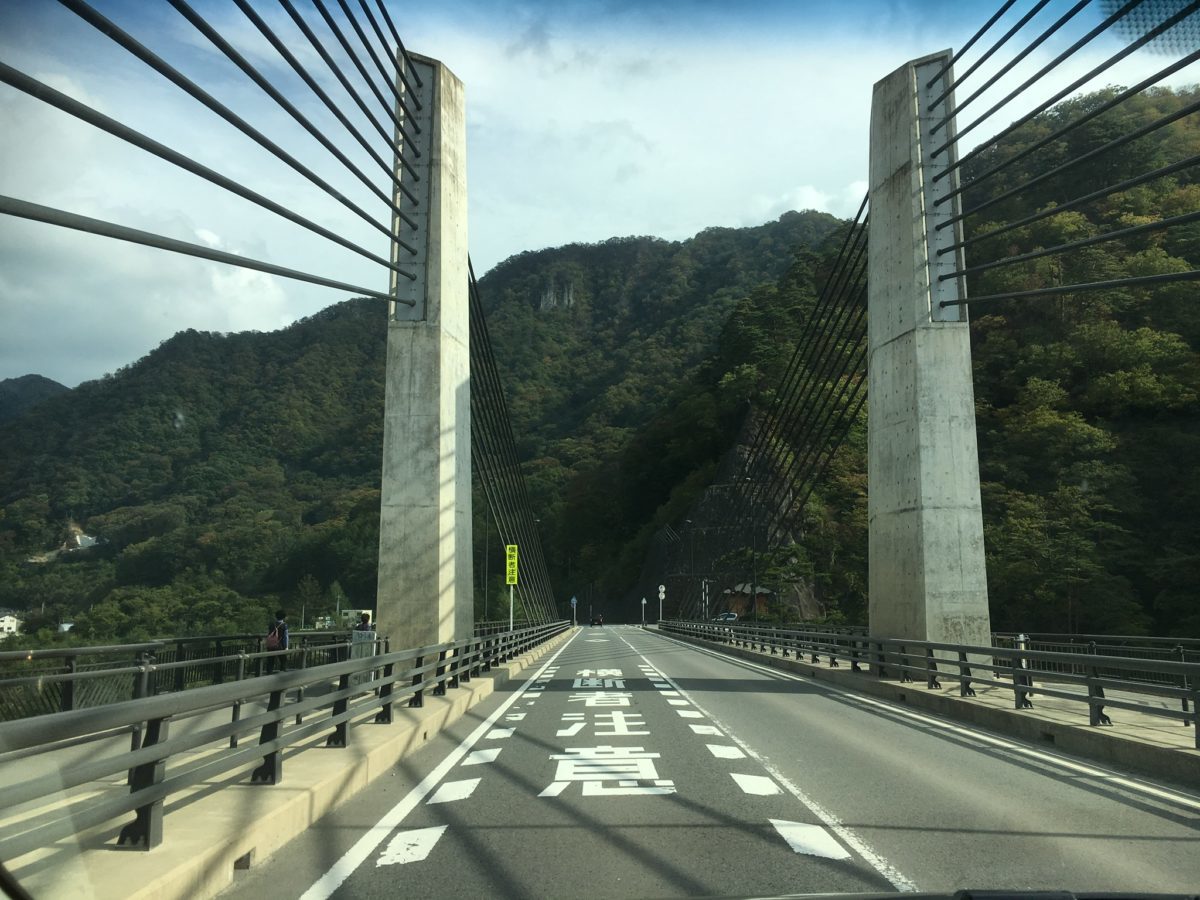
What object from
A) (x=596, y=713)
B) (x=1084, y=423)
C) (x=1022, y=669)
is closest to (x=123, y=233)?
(x=596, y=713)

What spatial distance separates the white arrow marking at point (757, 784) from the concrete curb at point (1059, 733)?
350 cm

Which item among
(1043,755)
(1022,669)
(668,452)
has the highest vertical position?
(668,452)

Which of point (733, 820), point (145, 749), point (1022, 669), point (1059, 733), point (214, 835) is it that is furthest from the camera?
point (1022, 669)

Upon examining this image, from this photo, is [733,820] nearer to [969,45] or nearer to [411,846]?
[411,846]

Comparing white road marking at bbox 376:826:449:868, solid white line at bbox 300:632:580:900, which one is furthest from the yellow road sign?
white road marking at bbox 376:826:449:868

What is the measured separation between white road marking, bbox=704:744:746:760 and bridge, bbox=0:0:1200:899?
7cm

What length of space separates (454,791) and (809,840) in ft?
9.86

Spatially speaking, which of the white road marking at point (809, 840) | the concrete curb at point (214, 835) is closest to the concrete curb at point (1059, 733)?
the white road marking at point (809, 840)

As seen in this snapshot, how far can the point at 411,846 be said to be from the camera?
5910mm

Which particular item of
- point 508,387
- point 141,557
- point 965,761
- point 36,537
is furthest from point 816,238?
point 965,761

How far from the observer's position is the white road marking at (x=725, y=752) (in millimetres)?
9484

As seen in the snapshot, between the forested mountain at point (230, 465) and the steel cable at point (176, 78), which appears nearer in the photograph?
the steel cable at point (176, 78)

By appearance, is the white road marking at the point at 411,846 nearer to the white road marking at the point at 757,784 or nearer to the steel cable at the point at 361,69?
the white road marking at the point at 757,784

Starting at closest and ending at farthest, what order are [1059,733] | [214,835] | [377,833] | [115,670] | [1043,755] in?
1. [214,835]
2. [377,833]
3. [115,670]
4. [1043,755]
5. [1059,733]
